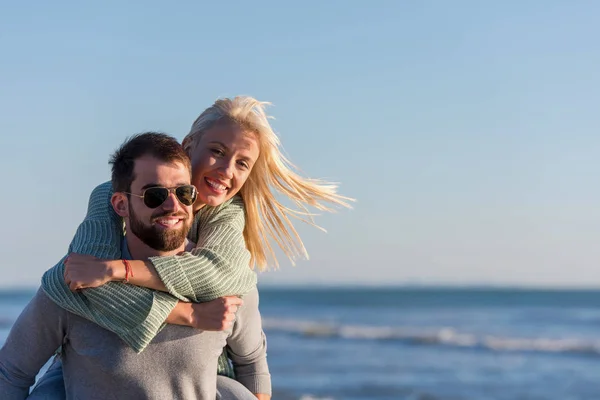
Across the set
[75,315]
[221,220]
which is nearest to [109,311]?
[75,315]

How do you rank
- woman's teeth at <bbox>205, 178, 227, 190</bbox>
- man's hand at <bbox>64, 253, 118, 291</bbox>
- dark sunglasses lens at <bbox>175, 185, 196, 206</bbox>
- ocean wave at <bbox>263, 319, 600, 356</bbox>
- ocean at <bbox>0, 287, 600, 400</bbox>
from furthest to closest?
ocean wave at <bbox>263, 319, 600, 356</bbox> < ocean at <bbox>0, 287, 600, 400</bbox> < woman's teeth at <bbox>205, 178, 227, 190</bbox> < dark sunglasses lens at <bbox>175, 185, 196, 206</bbox> < man's hand at <bbox>64, 253, 118, 291</bbox>

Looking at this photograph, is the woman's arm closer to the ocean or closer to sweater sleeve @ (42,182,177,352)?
sweater sleeve @ (42,182,177,352)

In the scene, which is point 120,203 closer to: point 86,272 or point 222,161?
point 86,272

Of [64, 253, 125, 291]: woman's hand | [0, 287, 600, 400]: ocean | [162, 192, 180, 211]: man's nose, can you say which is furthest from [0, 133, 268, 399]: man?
[0, 287, 600, 400]: ocean

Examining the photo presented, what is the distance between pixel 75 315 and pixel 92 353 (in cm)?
14

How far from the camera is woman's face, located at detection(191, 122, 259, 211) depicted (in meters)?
3.57

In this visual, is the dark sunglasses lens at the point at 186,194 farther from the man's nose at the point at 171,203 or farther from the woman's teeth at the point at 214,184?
the woman's teeth at the point at 214,184

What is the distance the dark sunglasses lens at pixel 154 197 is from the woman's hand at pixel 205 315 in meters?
0.37

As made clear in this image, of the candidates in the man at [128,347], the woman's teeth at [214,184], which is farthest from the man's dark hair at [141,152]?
the woman's teeth at [214,184]

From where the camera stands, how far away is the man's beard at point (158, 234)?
3.05m

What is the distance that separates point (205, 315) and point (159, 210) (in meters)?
0.42

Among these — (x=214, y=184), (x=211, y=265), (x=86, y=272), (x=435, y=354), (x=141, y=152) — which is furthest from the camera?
(x=435, y=354)

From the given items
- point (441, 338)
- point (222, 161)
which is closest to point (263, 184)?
point (222, 161)

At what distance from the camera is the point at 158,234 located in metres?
3.06
